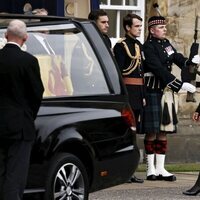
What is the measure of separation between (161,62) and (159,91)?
1.23 feet

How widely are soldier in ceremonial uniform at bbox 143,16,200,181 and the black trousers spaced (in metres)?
4.52

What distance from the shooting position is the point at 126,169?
951cm

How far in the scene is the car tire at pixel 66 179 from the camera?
8.48m

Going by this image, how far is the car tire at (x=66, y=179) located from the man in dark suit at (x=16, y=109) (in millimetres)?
589

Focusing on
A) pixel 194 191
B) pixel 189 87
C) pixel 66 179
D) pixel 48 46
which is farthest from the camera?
pixel 189 87

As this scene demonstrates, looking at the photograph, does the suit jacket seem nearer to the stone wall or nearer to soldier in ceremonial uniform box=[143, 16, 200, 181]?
soldier in ceremonial uniform box=[143, 16, 200, 181]

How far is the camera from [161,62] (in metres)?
12.3

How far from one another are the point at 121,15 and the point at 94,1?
1.20 m

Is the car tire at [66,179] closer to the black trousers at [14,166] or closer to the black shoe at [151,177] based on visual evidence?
the black trousers at [14,166]

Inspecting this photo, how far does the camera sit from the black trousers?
309 inches

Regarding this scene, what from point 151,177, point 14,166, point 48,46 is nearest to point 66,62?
point 48,46

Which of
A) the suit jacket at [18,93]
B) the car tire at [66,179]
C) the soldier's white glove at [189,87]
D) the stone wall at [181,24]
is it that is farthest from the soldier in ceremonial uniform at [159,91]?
the suit jacket at [18,93]

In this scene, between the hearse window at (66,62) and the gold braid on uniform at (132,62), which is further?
the gold braid on uniform at (132,62)

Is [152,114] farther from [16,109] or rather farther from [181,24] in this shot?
[16,109]
